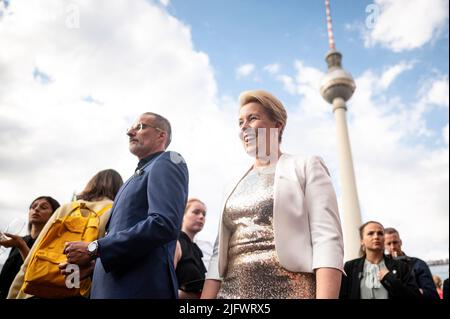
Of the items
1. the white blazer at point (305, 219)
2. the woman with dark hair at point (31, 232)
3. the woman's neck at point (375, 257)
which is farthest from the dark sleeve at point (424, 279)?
the woman with dark hair at point (31, 232)

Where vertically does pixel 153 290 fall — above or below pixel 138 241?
below

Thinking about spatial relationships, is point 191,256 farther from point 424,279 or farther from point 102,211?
point 424,279

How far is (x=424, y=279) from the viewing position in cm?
A: 334

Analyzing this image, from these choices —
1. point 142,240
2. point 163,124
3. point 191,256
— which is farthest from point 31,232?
point 142,240

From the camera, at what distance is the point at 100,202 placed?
101 inches

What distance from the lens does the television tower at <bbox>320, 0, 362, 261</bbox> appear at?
28297mm

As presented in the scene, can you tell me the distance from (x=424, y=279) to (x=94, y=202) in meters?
2.88

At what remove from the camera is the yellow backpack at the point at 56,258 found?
1979mm

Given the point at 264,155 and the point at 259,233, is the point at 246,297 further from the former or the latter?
the point at 264,155

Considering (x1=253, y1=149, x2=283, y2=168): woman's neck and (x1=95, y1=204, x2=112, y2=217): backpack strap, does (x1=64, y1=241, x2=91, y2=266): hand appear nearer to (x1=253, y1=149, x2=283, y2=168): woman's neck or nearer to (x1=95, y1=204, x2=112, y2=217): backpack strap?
(x1=95, y1=204, x2=112, y2=217): backpack strap

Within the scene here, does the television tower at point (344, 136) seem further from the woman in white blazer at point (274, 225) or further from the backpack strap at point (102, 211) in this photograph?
the woman in white blazer at point (274, 225)

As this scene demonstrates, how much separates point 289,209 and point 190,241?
178cm

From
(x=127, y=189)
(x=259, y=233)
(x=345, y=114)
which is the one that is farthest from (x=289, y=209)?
(x=345, y=114)

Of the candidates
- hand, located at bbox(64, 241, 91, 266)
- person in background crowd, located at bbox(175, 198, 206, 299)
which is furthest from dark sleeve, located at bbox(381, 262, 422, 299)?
hand, located at bbox(64, 241, 91, 266)
